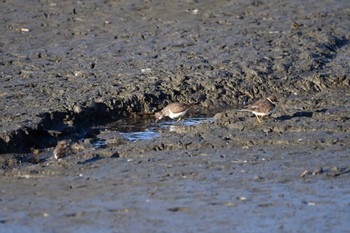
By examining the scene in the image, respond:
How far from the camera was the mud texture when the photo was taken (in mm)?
8438

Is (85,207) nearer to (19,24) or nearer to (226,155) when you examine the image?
(226,155)

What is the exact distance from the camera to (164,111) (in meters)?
11.2

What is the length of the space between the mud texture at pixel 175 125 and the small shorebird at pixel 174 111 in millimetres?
218

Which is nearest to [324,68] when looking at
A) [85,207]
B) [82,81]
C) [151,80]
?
[151,80]

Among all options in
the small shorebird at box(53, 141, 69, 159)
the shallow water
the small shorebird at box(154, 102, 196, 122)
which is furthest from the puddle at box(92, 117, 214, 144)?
the small shorebird at box(53, 141, 69, 159)

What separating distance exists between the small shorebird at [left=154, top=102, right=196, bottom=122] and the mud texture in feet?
0.72

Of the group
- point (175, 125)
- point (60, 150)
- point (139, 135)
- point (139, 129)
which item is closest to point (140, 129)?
point (139, 129)

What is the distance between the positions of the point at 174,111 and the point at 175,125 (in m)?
0.24

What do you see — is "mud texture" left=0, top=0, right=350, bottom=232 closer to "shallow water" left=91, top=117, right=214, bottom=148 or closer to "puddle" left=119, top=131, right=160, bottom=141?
"shallow water" left=91, top=117, right=214, bottom=148

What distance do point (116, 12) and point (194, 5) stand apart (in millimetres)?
1568

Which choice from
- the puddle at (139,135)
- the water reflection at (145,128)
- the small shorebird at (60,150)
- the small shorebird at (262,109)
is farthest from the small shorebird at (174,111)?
the small shorebird at (60,150)

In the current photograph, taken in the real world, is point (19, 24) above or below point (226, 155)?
above

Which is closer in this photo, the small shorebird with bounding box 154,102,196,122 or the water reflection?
the water reflection

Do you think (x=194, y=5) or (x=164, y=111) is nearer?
(x=164, y=111)
